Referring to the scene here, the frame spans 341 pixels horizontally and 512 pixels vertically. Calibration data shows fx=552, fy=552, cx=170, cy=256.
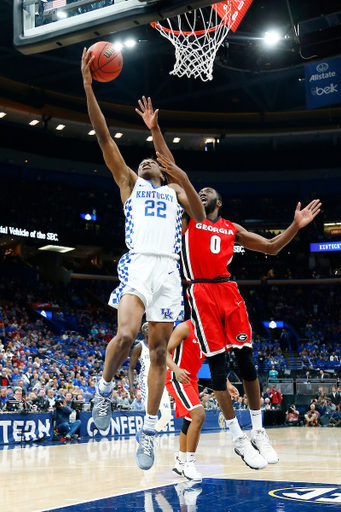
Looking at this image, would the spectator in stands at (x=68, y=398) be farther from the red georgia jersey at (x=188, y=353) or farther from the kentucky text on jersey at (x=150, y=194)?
the kentucky text on jersey at (x=150, y=194)

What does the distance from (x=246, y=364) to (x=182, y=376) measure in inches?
60.7

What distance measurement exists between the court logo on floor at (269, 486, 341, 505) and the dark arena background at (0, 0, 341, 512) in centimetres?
6

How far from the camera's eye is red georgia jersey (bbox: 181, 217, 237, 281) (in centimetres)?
661

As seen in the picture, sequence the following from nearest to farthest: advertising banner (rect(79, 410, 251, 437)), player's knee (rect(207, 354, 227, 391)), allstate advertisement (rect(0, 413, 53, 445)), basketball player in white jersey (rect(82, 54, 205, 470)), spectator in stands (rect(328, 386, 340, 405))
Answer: basketball player in white jersey (rect(82, 54, 205, 470)) < player's knee (rect(207, 354, 227, 391)) < allstate advertisement (rect(0, 413, 53, 445)) < advertising banner (rect(79, 410, 251, 437)) < spectator in stands (rect(328, 386, 340, 405))

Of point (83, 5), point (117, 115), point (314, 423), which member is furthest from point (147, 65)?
point (83, 5)

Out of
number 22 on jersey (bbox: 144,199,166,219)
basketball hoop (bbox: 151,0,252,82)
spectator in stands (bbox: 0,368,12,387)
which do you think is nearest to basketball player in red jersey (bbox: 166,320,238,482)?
number 22 on jersey (bbox: 144,199,166,219)

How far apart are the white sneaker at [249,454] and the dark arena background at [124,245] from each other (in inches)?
16.8

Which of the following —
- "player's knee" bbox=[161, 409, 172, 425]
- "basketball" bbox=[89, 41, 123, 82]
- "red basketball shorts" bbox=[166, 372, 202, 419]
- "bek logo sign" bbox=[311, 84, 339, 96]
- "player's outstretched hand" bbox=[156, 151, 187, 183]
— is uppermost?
"bek logo sign" bbox=[311, 84, 339, 96]

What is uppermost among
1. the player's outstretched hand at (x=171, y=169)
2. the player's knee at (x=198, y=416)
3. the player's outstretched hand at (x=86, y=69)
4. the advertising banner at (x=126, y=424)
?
the player's outstretched hand at (x=86, y=69)

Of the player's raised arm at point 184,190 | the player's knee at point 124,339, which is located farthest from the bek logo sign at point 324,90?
the player's knee at point 124,339

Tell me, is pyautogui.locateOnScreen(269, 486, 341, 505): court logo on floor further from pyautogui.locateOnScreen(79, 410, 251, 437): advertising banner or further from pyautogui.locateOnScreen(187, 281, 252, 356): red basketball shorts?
pyautogui.locateOnScreen(79, 410, 251, 437): advertising banner

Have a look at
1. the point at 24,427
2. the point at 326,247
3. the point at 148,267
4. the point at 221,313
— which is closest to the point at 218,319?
the point at 221,313

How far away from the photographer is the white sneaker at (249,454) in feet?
19.9

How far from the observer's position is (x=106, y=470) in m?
9.20
